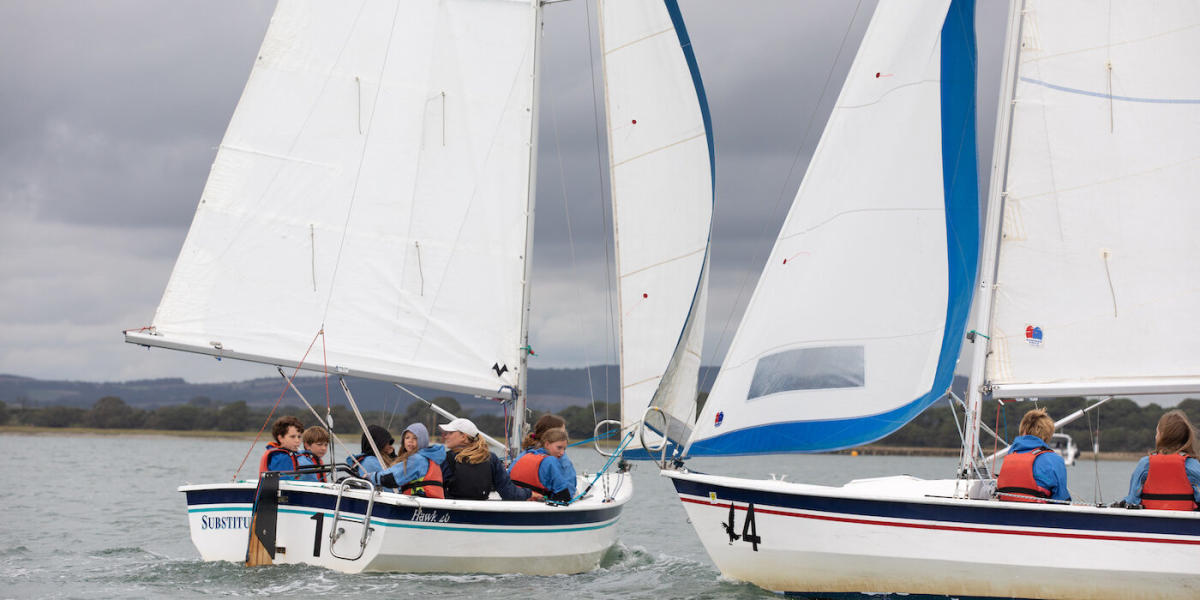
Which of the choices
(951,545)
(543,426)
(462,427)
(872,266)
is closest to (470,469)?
(462,427)

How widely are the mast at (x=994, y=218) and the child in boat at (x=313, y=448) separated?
6339mm

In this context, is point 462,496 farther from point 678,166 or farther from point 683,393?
point 678,166

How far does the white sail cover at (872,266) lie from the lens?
11.3 meters

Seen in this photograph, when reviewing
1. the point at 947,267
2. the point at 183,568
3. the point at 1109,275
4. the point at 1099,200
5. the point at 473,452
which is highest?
the point at 1099,200

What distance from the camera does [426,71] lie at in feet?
52.0

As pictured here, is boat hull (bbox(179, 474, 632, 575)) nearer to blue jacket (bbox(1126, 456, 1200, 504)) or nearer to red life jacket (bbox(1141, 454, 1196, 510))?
blue jacket (bbox(1126, 456, 1200, 504))

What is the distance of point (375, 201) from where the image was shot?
51.2 ft

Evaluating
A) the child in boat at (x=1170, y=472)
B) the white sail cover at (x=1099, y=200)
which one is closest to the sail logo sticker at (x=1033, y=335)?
the white sail cover at (x=1099, y=200)

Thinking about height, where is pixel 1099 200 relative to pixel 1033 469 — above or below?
above

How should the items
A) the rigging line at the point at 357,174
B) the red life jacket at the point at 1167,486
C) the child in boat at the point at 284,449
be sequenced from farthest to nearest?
the rigging line at the point at 357,174, the child in boat at the point at 284,449, the red life jacket at the point at 1167,486

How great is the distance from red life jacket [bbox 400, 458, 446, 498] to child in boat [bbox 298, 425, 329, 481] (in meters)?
1.19

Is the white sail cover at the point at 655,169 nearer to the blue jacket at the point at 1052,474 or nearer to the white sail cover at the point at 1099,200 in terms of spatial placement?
the white sail cover at the point at 1099,200

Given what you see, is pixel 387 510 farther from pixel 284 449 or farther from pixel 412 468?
pixel 284 449

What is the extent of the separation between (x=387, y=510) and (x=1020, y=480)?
5.71m
